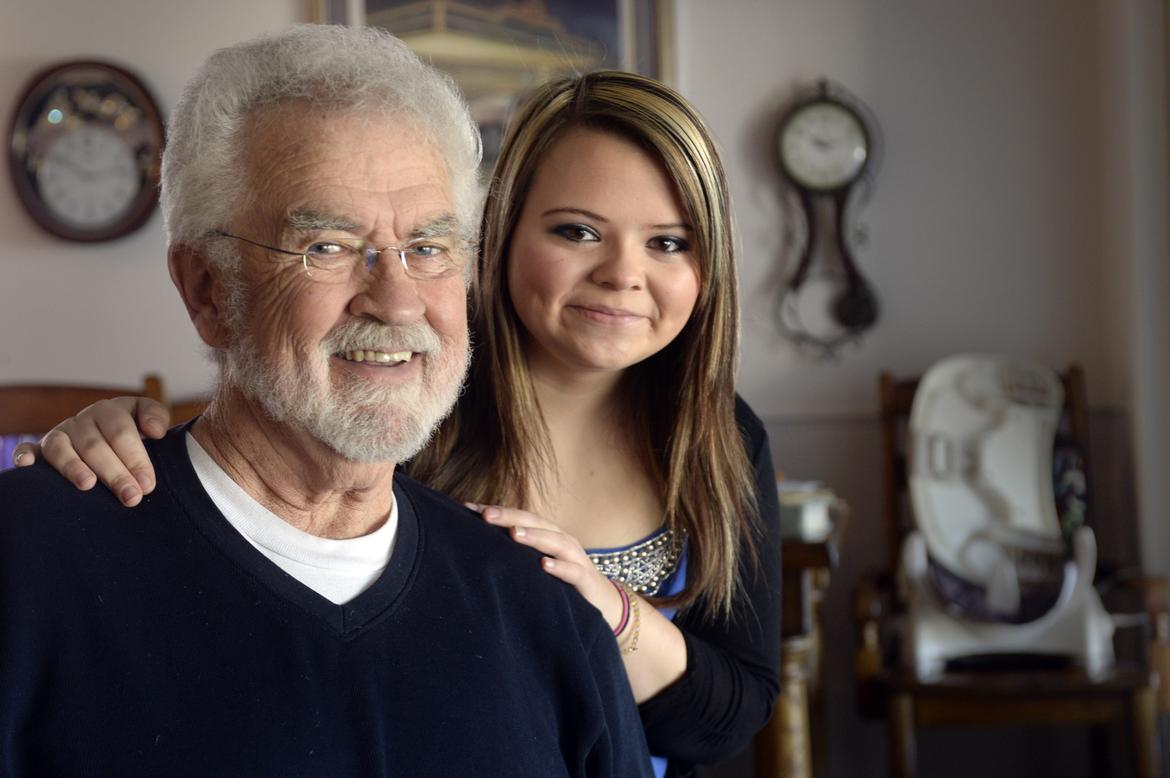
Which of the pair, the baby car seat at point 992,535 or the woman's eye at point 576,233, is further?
the baby car seat at point 992,535

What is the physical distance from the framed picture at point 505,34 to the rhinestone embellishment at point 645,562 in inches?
94.1

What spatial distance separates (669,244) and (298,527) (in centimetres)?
58

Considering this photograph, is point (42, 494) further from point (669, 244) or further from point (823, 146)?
point (823, 146)

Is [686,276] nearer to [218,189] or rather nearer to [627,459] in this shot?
[627,459]

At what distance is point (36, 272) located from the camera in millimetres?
3824

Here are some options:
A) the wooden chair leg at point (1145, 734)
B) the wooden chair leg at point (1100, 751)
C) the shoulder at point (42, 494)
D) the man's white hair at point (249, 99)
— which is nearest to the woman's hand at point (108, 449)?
the shoulder at point (42, 494)

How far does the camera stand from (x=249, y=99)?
1.11m

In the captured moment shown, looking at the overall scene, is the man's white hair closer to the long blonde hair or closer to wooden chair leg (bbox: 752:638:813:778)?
the long blonde hair

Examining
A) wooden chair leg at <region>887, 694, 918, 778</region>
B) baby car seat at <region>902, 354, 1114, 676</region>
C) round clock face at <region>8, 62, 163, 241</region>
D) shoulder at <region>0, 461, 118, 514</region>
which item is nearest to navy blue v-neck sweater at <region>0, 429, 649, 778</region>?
shoulder at <region>0, 461, 118, 514</region>

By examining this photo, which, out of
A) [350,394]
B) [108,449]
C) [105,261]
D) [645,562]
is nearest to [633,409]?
[645,562]

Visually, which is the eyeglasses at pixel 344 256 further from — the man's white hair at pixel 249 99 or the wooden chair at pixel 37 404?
the wooden chair at pixel 37 404

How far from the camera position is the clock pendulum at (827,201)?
12.0 feet

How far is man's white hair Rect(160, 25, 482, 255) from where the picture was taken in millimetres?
1112

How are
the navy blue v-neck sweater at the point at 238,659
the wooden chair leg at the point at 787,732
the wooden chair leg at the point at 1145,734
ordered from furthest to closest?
1. the wooden chair leg at the point at 1145,734
2. the wooden chair leg at the point at 787,732
3. the navy blue v-neck sweater at the point at 238,659
